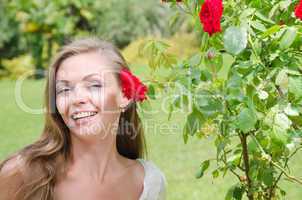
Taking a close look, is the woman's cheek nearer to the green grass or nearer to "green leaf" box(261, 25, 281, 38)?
"green leaf" box(261, 25, 281, 38)

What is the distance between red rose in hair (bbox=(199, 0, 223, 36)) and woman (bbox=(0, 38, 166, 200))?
0.35 meters

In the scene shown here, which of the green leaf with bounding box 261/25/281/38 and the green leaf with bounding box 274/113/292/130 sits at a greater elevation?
the green leaf with bounding box 261/25/281/38

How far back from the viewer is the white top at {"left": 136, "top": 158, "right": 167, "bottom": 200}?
2.17 metres

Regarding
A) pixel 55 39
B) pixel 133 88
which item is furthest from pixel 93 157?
pixel 55 39

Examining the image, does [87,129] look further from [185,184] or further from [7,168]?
[185,184]

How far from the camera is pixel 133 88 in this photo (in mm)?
1778

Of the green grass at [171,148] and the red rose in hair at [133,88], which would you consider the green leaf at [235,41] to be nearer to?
the red rose in hair at [133,88]

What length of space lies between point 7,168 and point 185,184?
2.52 m

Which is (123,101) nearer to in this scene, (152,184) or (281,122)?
(152,184)

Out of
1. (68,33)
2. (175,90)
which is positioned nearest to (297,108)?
(175,90)

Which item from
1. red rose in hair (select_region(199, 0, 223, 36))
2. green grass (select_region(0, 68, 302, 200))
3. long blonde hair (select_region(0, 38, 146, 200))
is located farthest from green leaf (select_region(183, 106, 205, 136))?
green grass (select_region(0, 68, 302, 200))

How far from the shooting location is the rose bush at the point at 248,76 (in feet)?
4.91

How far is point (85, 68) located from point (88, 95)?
103mm

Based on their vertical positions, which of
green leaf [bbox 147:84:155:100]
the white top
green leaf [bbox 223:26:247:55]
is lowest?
the white top
